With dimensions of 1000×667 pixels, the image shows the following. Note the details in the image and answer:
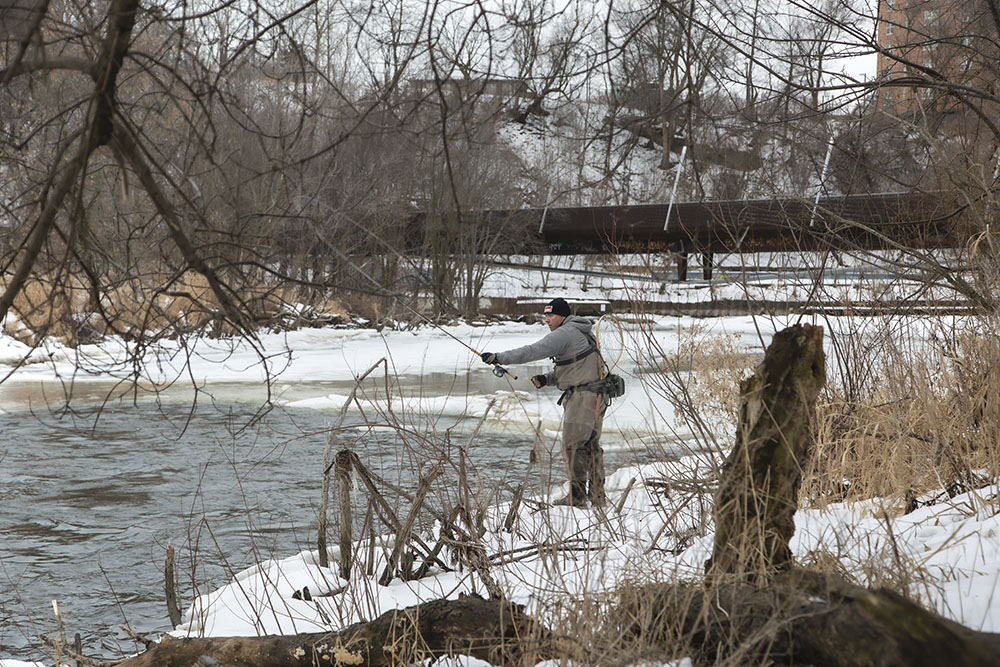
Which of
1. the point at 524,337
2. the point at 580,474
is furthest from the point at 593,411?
the point at 524,337

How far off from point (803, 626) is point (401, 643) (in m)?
1.70

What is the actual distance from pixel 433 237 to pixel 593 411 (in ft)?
59.0

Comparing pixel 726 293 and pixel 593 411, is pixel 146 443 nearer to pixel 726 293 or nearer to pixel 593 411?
pixel 593 411

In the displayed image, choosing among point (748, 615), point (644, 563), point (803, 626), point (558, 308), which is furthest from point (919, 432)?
point (803, 626)

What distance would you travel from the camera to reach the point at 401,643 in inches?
155

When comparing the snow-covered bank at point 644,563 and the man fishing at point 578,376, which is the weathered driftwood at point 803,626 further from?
the man fishing at point 578,376

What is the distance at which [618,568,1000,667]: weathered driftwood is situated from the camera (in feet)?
8.03

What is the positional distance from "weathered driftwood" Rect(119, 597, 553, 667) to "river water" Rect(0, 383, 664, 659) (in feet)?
1.27

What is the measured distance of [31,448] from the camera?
459 inches

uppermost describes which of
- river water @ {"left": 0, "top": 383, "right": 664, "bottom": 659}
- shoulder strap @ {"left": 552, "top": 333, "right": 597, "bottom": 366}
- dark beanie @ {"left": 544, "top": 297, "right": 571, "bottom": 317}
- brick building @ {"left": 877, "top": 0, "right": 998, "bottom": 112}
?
brick building @ {"left": 877, "top": 0, "right": 998, "bottom": 112}

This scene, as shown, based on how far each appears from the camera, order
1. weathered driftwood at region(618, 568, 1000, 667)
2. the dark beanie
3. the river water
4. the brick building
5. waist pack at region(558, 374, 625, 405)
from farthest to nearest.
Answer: the dark beanie → waist pack at region(558, 374, 625, 405) → the brick building → the river water → weathered driftwood at region(618, 568, 1000, 667)

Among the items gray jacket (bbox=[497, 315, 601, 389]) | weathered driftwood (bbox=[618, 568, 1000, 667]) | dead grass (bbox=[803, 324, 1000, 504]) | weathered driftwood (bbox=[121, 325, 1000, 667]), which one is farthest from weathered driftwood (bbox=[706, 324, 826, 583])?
gray jacket (bbox=[497, 315, 601, 389])

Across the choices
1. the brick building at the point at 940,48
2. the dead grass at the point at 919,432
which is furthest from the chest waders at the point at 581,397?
the brick building at the point at 940,48

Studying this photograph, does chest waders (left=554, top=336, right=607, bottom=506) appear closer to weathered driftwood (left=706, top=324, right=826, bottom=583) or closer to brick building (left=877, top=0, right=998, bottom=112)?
brick building (left=877, top=0, right=998, bottom=112)
